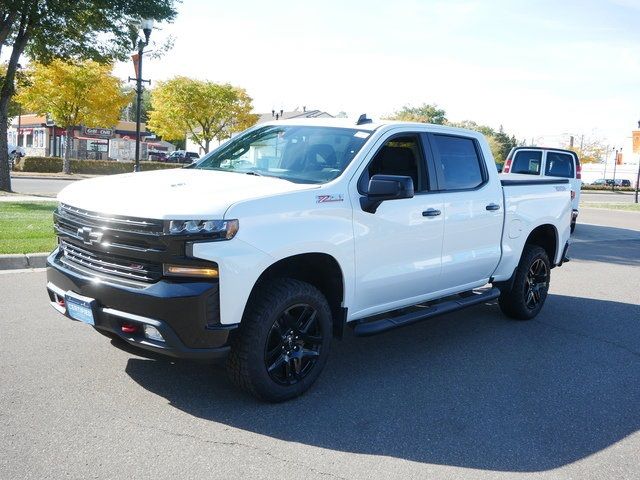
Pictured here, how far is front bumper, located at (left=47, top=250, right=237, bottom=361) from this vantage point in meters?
3.69

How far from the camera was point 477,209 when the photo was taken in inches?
227

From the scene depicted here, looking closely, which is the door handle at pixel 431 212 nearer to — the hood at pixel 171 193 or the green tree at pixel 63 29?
the hood at pixel 171 193

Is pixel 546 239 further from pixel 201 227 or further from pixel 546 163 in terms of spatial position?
pixel 546 163

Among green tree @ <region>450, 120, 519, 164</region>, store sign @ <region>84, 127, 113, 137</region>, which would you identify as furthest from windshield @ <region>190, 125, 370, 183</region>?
green tree @ <region>450, 120, 519, 164</region>

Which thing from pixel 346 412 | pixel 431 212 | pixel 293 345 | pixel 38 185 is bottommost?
pixel 346 412

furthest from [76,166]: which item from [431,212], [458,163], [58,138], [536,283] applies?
[431,212]

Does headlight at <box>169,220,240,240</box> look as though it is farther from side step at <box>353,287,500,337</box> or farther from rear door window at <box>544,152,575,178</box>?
rear door window at <box>544,152,575,178</box>

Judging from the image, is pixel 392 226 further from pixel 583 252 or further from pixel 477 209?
pixel 583 252

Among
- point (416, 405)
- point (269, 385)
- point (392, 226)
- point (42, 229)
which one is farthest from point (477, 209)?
point (42, 229)

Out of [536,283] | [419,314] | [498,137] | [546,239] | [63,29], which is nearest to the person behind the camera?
[419,314]

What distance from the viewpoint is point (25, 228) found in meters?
10.6

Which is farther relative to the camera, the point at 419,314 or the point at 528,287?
the point at 528,287

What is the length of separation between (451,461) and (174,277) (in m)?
1.92

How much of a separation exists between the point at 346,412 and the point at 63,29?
667 inches
